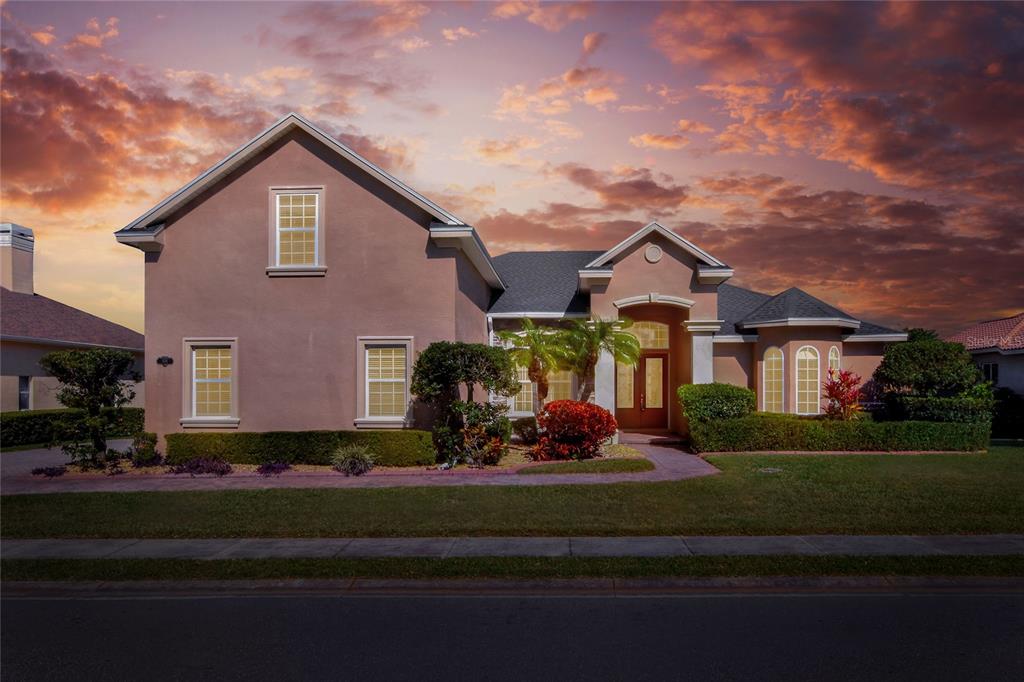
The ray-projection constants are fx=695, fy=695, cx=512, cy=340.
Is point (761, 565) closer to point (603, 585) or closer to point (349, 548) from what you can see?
point (603, 585)

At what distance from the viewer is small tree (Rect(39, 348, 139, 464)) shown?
16.8 metres

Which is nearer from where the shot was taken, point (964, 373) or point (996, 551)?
point (996, 551)

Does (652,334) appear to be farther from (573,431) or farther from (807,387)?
(573,431)

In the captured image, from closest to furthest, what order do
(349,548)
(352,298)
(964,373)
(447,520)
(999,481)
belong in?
(349,548) < (447,520) < (999,481) < (352,298) < (964,373)

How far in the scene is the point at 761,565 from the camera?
832 cm

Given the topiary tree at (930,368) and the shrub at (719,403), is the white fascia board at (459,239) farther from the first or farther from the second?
the topiary tree at (930,368)

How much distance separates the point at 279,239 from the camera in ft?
59.5

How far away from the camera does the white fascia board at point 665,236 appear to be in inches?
829

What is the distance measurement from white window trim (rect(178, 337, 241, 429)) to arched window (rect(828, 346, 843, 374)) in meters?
18.4

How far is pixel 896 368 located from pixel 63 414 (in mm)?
27680

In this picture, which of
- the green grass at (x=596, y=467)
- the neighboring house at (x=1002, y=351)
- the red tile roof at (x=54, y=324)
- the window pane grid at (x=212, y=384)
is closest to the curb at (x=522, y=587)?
the green grass at (x=596, y=467)

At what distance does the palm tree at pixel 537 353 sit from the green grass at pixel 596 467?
149 inches

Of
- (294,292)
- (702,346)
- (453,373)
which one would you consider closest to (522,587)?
(453,373)

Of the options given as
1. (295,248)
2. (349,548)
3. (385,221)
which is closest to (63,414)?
(295,248)
